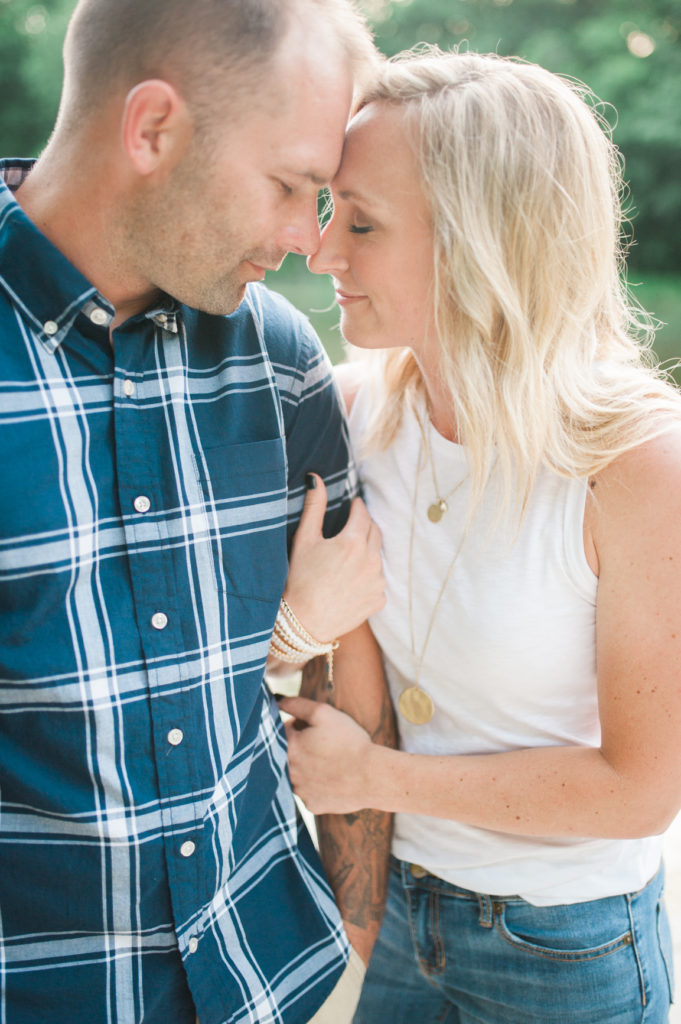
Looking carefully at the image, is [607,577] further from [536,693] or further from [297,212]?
[297,212]

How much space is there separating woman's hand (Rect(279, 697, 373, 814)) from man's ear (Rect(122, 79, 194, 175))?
0.90m

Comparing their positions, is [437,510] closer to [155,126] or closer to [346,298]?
[346,298]

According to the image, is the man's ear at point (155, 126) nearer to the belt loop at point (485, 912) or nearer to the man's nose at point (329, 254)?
the man's nose at point (329, 254)

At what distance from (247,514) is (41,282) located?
0.41m

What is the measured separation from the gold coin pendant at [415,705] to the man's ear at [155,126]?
0.89 m

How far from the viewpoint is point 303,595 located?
1387mm

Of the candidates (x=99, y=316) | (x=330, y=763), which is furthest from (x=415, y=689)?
(x=99, y=316)

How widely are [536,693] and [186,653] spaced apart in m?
0.55

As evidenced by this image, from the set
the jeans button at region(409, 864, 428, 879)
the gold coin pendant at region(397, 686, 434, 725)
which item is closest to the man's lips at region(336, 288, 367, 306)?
A: the gold coin pendant at region(397, 686, 434, 725)

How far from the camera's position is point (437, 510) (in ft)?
4.72

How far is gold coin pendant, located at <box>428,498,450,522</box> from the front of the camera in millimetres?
1435

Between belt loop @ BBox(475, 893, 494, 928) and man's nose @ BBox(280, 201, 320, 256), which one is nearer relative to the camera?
man's nose @ BBox(280, 201, 320, 256)

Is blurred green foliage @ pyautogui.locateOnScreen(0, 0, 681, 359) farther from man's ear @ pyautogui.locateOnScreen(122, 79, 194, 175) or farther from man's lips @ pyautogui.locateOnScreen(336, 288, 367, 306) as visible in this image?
man's ear @ pyautogui.locateOnScreen(122, 79, 194, 175)

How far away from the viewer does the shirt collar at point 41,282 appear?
110 cm
